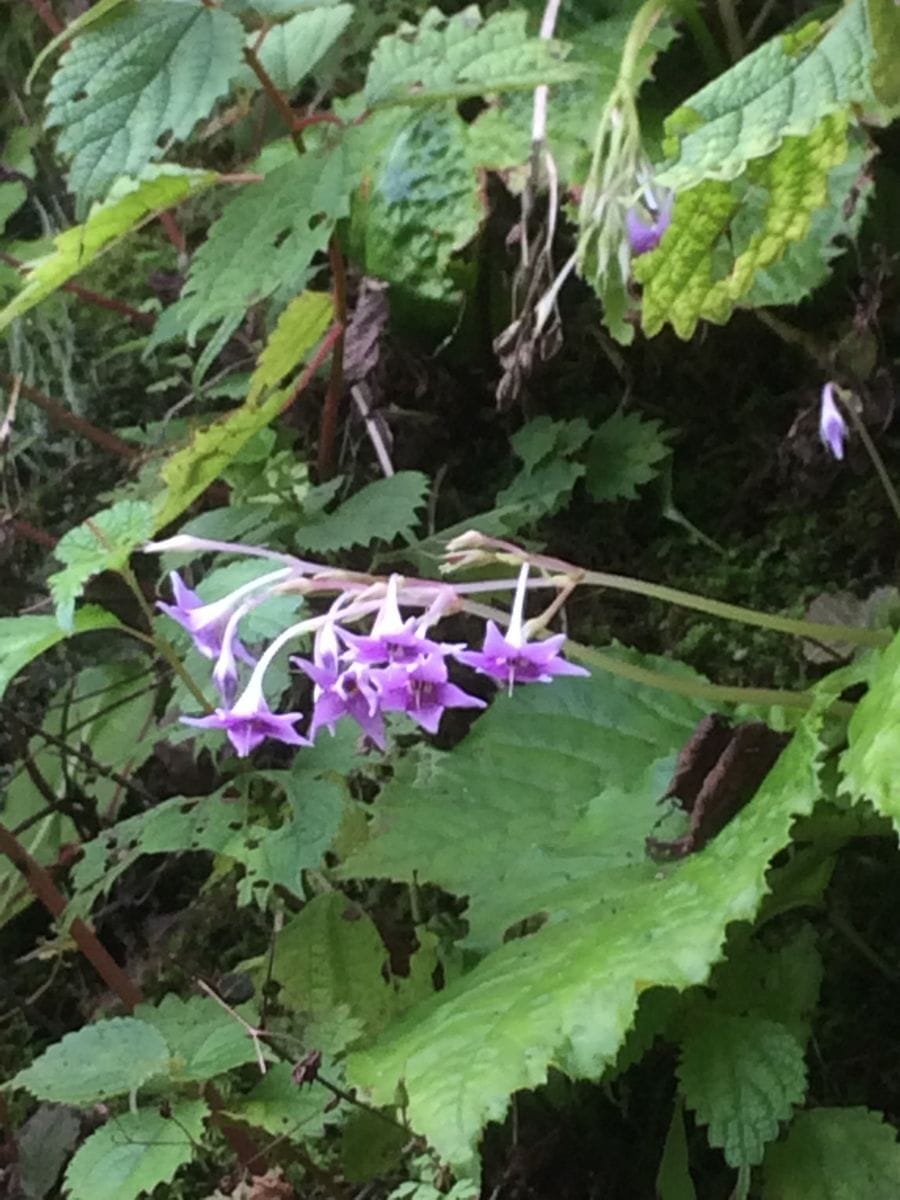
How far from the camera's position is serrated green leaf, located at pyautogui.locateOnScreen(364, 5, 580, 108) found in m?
0.90

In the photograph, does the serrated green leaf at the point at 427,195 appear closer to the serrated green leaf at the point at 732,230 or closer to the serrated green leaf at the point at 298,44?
the serrated green leaf at the point at 298,44

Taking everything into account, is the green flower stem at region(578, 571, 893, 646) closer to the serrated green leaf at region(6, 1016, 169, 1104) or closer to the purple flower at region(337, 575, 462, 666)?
the purple flower at region(337, 575, 462, 666)

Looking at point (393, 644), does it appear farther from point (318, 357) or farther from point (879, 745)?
point (318, 357)

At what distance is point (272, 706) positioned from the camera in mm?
931

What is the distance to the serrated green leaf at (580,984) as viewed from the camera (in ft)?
2.14

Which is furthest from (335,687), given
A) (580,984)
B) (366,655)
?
(580,984)

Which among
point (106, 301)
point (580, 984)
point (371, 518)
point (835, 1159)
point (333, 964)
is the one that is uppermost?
point (106, 301)

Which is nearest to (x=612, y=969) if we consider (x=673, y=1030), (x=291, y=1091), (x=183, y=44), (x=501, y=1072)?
(x=501, y=1072)

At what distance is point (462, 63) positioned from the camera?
927 millimetres

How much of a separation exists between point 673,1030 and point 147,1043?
0.36 meters

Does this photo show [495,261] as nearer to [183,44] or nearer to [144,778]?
[183,44]

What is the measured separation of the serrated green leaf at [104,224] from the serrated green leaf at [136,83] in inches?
4.2

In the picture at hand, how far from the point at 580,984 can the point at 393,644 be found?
213 mm

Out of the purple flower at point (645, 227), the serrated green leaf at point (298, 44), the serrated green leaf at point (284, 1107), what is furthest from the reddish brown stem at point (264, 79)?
the serrated green leaf at point (284, 1107)
